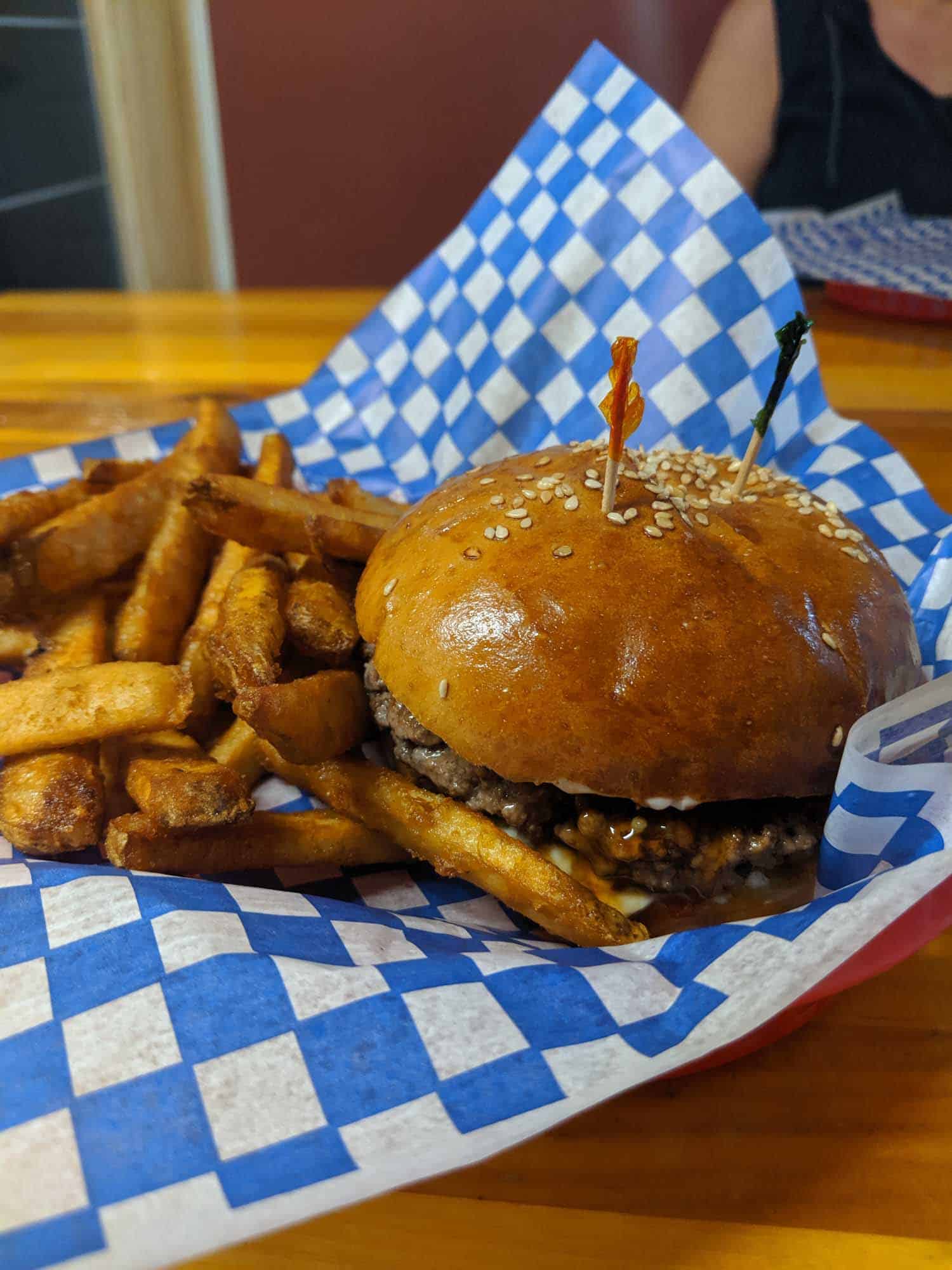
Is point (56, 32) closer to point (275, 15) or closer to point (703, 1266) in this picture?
point (275, 15)

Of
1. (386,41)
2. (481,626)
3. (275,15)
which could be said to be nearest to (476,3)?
(386,41)

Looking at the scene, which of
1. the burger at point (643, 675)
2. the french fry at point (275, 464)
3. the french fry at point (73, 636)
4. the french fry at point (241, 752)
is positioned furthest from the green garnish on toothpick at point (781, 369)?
the french fry at point (73, 636)

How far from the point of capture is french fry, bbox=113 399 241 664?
1.71m

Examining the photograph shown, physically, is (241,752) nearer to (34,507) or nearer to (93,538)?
(93,538)

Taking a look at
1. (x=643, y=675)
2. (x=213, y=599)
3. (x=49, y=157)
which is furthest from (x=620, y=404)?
(x=49, y=157)

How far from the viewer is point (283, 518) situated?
5.60 feet

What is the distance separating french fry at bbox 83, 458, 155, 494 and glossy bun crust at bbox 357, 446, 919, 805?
0.85m

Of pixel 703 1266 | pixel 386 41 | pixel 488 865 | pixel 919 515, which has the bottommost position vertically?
pixel 703 1266

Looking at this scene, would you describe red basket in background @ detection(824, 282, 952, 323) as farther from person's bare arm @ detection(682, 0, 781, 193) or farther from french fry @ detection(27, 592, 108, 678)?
french fry @ detection(27, 592, 108, 678)

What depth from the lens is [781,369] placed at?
4.59 ft

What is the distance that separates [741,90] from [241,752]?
4872 millimetres

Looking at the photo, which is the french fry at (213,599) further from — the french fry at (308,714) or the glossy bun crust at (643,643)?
the glossy bun crust at (643,643)

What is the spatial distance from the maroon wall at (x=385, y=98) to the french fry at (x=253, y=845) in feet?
16.6

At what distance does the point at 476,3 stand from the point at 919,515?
15.1 ft
